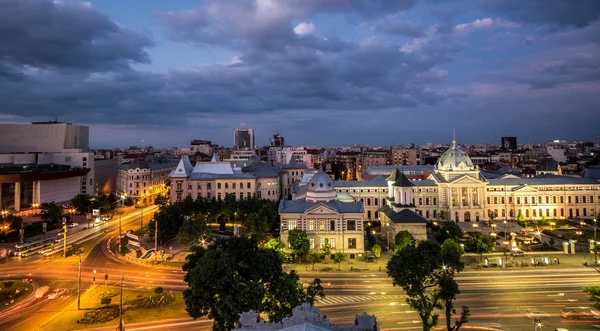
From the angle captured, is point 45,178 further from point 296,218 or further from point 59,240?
point 296,218

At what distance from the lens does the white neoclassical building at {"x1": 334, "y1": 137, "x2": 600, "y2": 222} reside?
8938 centimetres

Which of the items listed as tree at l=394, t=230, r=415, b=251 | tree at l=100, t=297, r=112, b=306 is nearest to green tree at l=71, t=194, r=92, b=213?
tree at l=100, t=297, r=112, b=306

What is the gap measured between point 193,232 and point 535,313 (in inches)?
1949

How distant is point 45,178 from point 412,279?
106 meters

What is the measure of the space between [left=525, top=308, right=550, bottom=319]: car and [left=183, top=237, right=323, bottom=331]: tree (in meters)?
25.0

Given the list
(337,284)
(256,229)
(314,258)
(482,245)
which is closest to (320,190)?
(256,229)

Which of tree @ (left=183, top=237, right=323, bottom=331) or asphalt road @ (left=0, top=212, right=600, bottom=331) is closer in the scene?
tree @ (left=183, top=237, right=323, bottom=331)

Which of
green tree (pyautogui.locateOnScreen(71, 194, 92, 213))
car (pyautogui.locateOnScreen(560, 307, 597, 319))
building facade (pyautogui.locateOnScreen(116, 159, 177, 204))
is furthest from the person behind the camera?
building facade (pyautogui.locateOnScreen(116, 159, 177, 204))

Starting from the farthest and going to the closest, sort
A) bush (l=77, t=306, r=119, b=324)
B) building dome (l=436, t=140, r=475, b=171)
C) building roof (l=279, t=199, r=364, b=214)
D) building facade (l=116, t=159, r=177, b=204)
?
1. building facade (l=116, t=159, r=177, b=204)
2. building dome (l=436, t=140, r=475, b=171)
3. building roof (l=279, t=199, r=364, b=214)
4. bush (l=77, t=306, r=119, b=324)

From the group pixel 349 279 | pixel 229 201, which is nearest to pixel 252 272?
pixel 349 279

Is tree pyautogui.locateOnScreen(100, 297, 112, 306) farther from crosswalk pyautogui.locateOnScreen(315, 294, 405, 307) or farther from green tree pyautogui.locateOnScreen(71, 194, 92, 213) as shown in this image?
green tree pyautogui.locateOnScreen(71, 194, 92, 213)

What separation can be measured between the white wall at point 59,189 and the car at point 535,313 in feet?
385

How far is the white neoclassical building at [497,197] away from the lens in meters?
89.4

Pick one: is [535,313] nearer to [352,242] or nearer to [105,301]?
[352,242]
